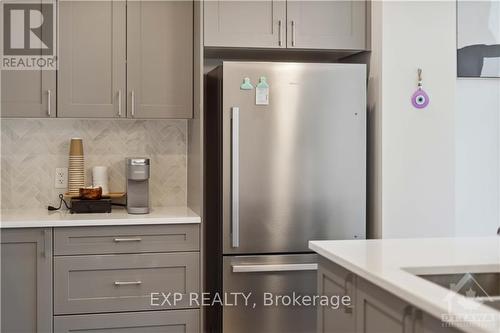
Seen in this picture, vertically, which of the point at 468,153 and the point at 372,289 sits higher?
the point at 468,153

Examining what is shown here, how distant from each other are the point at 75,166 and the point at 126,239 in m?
0.70

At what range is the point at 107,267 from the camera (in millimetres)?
3145

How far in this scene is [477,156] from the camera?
149 inches

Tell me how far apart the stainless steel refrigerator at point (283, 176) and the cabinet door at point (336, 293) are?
0.80m

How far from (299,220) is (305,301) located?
0.42 metres

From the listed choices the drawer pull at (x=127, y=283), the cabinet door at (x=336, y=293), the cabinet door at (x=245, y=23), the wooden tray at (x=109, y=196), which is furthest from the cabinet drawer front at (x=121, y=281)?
the cabinet door at (x=245, y=23)

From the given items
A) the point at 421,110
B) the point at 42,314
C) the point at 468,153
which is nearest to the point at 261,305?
the point at 42,314

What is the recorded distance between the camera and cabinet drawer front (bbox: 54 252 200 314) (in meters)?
3.12

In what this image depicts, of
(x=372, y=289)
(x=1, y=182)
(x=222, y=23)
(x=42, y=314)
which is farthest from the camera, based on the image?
(x=1, y=182)

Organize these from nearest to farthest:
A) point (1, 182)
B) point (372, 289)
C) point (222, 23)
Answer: point (372, 289) < point (222, 23) < point (1, 182)

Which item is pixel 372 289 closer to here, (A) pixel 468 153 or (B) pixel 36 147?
(A) pixel 468 153

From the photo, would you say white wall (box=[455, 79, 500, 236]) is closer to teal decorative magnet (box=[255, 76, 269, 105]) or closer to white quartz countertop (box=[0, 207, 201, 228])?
teal decorative magnet (box=[255, 76, 269, 105])

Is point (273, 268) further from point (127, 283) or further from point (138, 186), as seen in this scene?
point (138, 186)

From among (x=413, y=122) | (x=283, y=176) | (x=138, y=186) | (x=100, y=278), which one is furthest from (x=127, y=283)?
(x=413, y=122)
